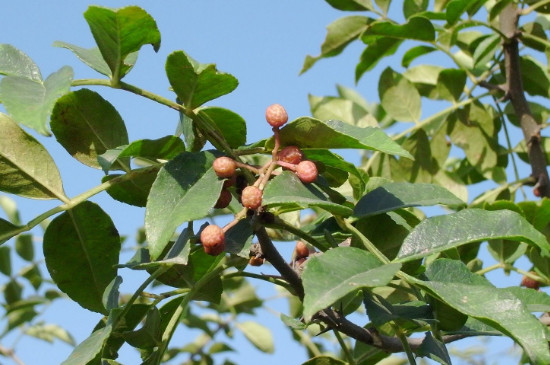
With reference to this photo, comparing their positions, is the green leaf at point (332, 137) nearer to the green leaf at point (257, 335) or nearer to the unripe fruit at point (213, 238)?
the unripe fruit at point (213, 238)

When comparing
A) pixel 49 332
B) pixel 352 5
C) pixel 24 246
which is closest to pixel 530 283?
pixel 352 5

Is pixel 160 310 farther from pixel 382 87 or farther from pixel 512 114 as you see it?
pixel 512 114

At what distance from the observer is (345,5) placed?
1.96 m

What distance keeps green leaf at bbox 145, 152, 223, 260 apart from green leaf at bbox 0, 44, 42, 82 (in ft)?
0.59

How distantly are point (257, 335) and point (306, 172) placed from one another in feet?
5.34

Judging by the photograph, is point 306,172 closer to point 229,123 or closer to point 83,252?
→ point 229,123

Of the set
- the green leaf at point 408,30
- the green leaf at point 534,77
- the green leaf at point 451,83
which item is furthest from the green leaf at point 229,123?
the green leaf at point 534,77

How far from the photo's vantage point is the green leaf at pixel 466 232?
2.90ft

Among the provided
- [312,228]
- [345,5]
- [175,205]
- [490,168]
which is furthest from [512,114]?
[175,205]

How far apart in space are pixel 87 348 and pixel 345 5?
1.27m

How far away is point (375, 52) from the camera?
1886mm

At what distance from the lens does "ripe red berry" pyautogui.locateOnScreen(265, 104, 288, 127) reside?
92 centimetres

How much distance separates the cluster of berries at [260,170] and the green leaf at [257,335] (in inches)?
60.3

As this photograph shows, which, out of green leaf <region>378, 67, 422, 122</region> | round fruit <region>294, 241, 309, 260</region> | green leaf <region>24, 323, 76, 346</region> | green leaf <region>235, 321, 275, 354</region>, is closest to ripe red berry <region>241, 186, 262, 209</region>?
round fruit <region>294, 241, 309, 260</region>
